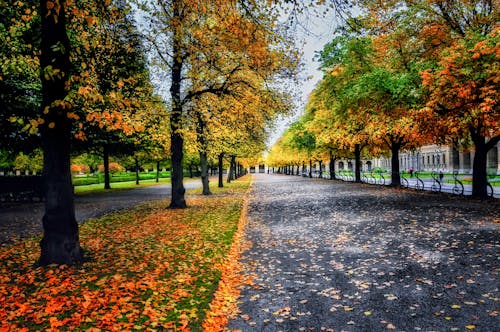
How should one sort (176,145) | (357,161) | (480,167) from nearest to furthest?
(176,145)
(480,167)
(357,161)

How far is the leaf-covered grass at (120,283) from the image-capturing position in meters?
4.79

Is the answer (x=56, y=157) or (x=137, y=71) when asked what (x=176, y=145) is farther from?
(x=56, y=157)

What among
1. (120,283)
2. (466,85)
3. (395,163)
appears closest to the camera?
(120,283)

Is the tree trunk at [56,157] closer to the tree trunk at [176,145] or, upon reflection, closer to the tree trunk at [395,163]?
the tree trunk at [176,145]

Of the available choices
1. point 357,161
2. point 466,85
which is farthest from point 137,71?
point 357,161

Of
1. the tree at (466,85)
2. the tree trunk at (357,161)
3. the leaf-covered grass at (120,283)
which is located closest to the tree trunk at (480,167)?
the tree at (466,85)

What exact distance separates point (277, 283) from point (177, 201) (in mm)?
11155

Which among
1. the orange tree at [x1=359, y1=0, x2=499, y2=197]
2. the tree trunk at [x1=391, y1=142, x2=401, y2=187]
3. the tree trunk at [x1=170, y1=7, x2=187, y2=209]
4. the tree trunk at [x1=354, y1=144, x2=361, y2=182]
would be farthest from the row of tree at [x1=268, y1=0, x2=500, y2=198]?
the tree trunk at [x1=354, y1=144, x2=361, y2=182]

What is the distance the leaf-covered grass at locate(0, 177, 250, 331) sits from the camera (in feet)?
15.7

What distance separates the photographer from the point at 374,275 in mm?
Answer: 6516

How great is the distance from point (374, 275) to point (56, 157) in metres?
6.06

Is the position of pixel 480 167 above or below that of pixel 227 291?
above

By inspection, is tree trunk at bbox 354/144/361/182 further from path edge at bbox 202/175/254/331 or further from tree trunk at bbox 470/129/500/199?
path edge at bbox 202/175/254/331

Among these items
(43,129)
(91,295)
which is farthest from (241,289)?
(43,129)
